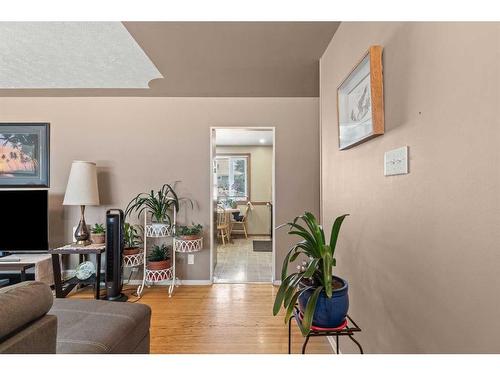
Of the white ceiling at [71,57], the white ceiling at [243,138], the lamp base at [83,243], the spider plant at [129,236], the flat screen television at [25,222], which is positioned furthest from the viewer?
the white ceiling at [243,138]

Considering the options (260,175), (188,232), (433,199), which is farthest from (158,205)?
(260,175)

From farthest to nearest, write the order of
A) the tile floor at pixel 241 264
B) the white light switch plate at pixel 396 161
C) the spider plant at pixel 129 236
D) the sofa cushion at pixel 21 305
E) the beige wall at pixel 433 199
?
the tile floor at pixel 241 264 < the spider plant at pixel 129 236 < the white light switch plate at pixel 396 161 < the sofa cushion at pixel 21 305 < the beige wall at pixel 433 199

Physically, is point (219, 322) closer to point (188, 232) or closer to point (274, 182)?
point (188, 232)

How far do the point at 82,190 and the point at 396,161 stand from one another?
115 inches

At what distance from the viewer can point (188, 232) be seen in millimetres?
3016

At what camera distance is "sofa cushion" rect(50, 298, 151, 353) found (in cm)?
120

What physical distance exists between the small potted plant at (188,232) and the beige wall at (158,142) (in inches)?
5.4

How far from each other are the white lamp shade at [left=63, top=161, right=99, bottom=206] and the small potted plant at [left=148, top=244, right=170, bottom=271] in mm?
833

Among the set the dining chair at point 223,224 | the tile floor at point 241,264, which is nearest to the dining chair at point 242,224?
the dining chair at point 223,224

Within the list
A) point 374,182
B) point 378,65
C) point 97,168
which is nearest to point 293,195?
point 374,182

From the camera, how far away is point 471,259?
28.8 inches

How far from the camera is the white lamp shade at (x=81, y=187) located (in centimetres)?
278

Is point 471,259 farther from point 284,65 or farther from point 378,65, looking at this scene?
point 284,65

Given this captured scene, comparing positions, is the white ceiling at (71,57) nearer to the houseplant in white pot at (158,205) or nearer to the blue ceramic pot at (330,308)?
the houseplant in white pot at (158,205)
